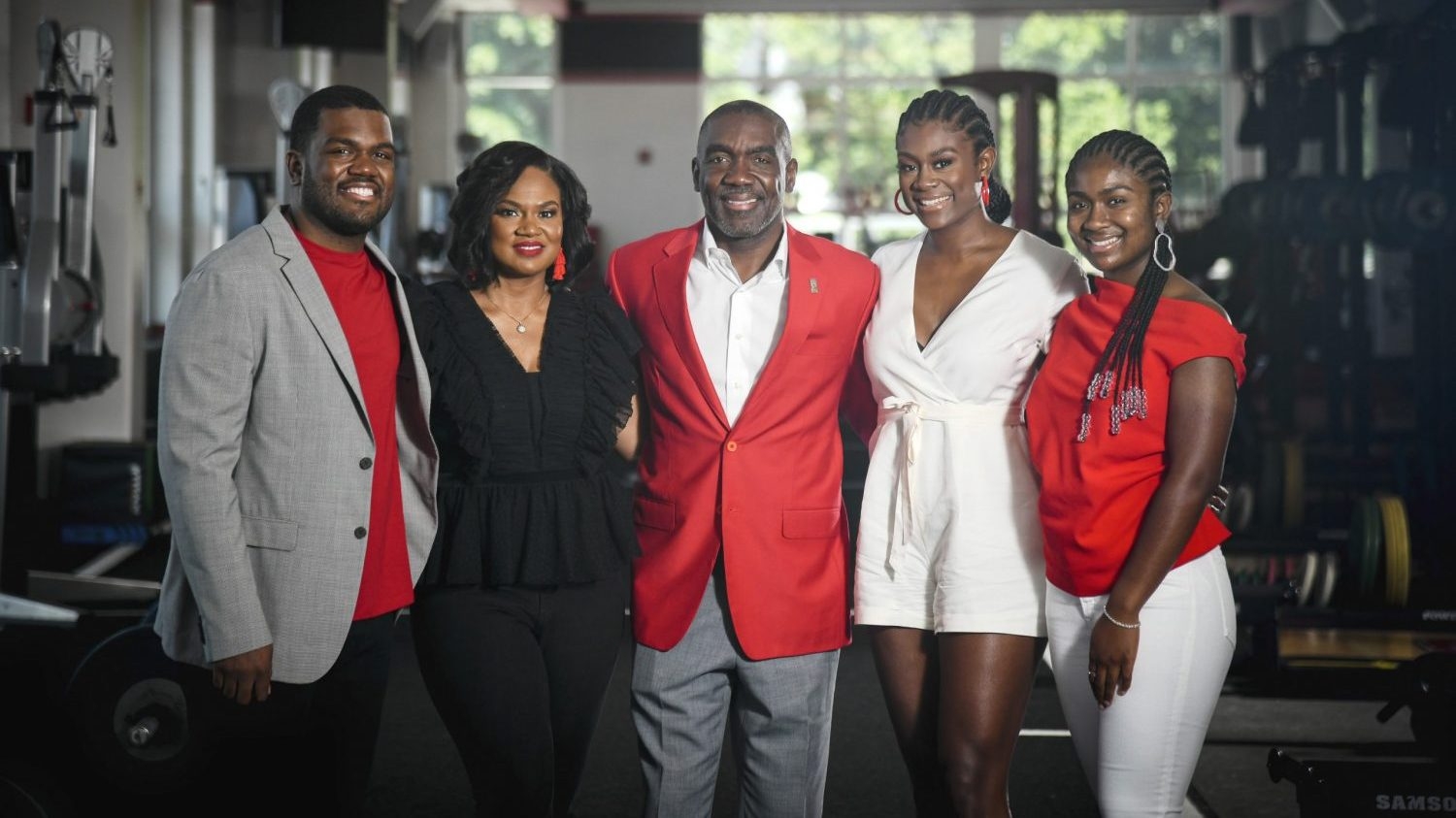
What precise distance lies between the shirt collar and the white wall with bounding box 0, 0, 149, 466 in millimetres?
5727

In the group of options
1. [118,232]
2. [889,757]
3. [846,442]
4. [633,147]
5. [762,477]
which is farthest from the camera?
[633,147]

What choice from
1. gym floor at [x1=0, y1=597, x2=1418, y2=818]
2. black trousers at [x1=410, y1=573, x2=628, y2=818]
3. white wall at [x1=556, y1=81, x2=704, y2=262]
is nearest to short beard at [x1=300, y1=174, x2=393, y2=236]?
black trousers at [x1=410, y1=573, x2=628, y2=818]

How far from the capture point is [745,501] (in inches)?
90.4

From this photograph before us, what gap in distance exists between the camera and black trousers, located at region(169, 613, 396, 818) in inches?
84.9

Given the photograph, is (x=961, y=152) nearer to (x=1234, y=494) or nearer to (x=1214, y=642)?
(x=1214, y=642)

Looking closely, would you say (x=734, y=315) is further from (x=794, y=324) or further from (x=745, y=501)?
(x=745, y=501)

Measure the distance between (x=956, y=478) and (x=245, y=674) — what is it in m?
1.14

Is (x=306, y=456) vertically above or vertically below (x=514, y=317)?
below

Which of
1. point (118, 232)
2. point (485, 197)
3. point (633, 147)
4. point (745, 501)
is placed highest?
point (633, 147)

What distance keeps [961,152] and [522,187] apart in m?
0.75

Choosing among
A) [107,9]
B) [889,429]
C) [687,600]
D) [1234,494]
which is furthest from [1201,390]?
[107,9]

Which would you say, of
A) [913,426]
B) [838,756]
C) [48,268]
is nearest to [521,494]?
[913,426]

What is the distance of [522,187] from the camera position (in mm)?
2330

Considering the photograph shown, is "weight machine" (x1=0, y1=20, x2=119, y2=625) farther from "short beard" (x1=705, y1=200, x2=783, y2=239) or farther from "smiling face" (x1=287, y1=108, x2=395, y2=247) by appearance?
"short beard" (x1=705, y1=200, x2=783, y2=239)
